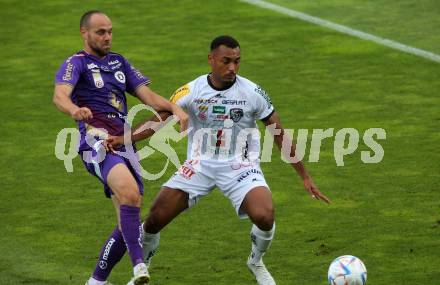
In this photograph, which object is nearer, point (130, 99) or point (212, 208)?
point (212, 208)

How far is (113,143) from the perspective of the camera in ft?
39.2

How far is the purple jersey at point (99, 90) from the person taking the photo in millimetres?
12094

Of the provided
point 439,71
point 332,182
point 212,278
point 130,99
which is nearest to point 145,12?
point 130,99

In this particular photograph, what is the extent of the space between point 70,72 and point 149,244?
79.8 inches

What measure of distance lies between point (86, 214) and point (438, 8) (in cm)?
1119

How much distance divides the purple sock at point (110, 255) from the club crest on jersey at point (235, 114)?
1651 millimetres

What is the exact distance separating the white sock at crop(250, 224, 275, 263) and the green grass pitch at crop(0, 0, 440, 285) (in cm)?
50

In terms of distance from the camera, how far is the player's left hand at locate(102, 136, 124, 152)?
11.9 metres

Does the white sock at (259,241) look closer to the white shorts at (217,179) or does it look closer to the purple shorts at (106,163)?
the white shorts at (217,179)

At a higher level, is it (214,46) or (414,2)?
(214,46)

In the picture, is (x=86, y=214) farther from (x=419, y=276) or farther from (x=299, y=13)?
(x=299, y=13)

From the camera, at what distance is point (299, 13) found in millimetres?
24562

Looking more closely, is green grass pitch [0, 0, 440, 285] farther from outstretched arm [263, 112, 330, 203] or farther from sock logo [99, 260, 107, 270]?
outstretched arm [263, 112, 330, 203]

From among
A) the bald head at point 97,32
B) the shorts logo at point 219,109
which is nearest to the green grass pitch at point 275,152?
the shorts logo at point 219,109
